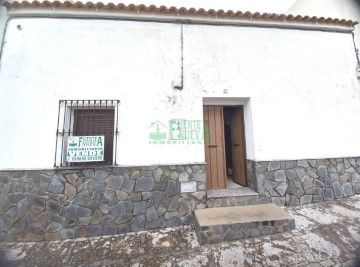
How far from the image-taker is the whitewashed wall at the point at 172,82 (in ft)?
10.6

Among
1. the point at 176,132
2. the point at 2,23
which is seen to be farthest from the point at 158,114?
the point at 2,23

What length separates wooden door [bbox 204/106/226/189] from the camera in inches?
155

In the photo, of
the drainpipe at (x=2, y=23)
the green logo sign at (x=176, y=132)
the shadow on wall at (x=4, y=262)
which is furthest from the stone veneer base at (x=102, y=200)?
the drainpipe at (x=2, y=23)

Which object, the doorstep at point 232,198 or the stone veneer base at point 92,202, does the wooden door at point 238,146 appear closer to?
the doorstep at point 232,198

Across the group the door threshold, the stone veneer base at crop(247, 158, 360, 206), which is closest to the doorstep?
the door threshold

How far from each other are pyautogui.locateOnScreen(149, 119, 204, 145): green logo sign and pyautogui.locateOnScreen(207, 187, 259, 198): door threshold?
115 cm

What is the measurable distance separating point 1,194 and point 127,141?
2373 millimetres

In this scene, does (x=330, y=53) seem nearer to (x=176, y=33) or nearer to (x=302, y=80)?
(x=302, y=80)

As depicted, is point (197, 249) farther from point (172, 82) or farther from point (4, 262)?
point (172, 82)

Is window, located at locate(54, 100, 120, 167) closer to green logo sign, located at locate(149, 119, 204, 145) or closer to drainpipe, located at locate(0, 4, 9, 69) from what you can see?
green logo sign, located at locate(149, 119, 204, 145)

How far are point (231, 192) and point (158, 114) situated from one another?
2308mm

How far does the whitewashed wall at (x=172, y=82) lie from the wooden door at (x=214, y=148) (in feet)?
1.73

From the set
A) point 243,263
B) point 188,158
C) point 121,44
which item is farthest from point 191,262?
point 121,44

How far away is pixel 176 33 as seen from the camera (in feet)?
12.1
